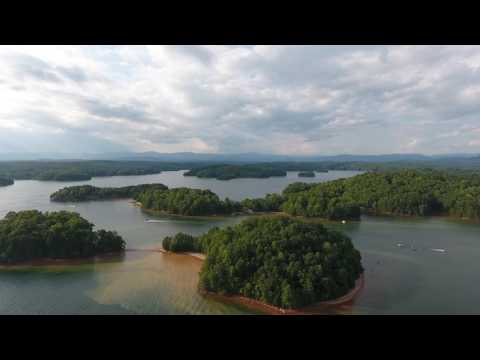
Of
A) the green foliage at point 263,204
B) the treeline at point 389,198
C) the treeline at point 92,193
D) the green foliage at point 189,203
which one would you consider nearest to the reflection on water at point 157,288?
the green foliage at point 189,203

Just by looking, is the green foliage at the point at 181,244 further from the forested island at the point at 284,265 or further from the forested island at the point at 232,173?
the forested island at the point at 232,173

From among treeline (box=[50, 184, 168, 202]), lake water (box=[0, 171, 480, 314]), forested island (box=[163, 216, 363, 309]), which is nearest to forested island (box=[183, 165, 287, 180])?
treeline (box=[50, 184, 168, 202])

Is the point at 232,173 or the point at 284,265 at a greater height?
the point at 232,173

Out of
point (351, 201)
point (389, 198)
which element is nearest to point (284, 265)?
point (351, 201)

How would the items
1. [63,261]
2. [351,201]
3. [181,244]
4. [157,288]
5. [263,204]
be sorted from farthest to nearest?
[263,204], [351,201], [181,244], [63,261], [157,288]

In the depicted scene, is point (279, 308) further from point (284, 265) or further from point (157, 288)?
point (157, 288)
